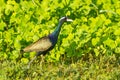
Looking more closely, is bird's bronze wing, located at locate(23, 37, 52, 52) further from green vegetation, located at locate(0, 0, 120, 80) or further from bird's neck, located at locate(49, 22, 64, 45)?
green vegetation, located at locate(0, 0, 120, 80)

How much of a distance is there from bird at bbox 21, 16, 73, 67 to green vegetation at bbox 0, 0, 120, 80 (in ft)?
0.70

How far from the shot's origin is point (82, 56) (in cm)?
826

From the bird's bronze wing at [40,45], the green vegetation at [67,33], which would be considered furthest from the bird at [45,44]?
the green vegetation at [67,33]

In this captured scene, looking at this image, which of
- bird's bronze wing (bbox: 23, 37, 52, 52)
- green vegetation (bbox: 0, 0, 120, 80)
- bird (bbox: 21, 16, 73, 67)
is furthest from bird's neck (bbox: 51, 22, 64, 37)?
A: green vegetation (bbox: 0, 0, 120, 80)

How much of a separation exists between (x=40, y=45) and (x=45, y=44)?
90 mm

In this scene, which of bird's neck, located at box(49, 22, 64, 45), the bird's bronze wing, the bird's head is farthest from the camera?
the bird's head

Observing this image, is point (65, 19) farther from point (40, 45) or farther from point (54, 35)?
point (40, 45)

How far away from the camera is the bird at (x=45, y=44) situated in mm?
7652

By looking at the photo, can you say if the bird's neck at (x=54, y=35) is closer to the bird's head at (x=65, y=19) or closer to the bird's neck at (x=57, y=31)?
the bird's neck at (x=57, y=31)

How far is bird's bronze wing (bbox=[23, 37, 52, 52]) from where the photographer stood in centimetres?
764

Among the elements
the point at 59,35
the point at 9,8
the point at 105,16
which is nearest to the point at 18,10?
the point at 9,8

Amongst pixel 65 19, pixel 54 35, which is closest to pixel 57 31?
pixel 54 35

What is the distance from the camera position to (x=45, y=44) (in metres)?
7.73

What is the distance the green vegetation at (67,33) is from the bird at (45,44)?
0.21m
